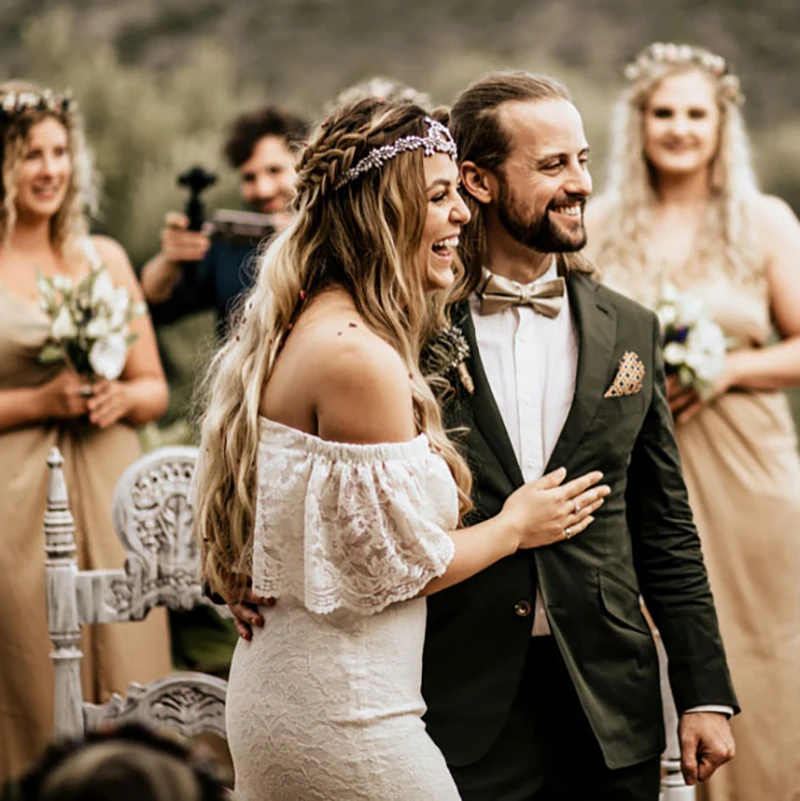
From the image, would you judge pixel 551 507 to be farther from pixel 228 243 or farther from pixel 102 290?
pixel 228 243

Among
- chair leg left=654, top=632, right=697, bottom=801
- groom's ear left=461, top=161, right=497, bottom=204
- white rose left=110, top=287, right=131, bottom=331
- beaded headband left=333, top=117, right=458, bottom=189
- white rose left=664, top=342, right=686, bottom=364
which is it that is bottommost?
chair leg left=654, top=632, right=697, bottom=801

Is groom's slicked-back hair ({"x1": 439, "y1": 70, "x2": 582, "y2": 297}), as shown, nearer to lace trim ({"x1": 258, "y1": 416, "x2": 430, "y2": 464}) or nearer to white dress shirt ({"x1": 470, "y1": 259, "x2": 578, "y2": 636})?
white dress shirt ({"x1": 470, "y1": 259, "x2": 578, "y2": 636})

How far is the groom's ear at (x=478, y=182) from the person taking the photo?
3.00m

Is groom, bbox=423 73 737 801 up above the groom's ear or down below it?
below

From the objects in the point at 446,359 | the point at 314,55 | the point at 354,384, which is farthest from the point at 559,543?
the point at 314,55

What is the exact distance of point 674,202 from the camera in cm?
493

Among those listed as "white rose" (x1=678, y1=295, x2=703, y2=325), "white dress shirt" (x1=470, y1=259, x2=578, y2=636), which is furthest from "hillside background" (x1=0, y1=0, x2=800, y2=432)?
"white dress shirt" (x1=470, y1=259, x2=578, y2=636)

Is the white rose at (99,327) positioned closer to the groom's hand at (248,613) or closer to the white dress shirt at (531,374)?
the white dress shirt at (531,374)

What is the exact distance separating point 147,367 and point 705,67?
78.7 inches

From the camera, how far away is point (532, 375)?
298 cm

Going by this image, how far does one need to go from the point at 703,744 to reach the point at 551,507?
1.83ft

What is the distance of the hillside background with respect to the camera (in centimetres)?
779

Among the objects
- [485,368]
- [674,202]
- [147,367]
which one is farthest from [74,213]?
[485,368]

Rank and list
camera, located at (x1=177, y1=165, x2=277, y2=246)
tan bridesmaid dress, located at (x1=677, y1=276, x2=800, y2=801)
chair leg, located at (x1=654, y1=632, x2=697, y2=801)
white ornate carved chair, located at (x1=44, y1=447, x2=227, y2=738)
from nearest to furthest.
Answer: chair leg, located at (x1=654, y1=632, x2=697, y2=801), white ornate carved chair, located at (x1=44, y1=447, x2=227, y2=738), tan bridesmaid dress, located at (x1=677, y1=276, x2=800, y2=801), camera, located at (x1=177, y1=165, x2=277, y2=246)
